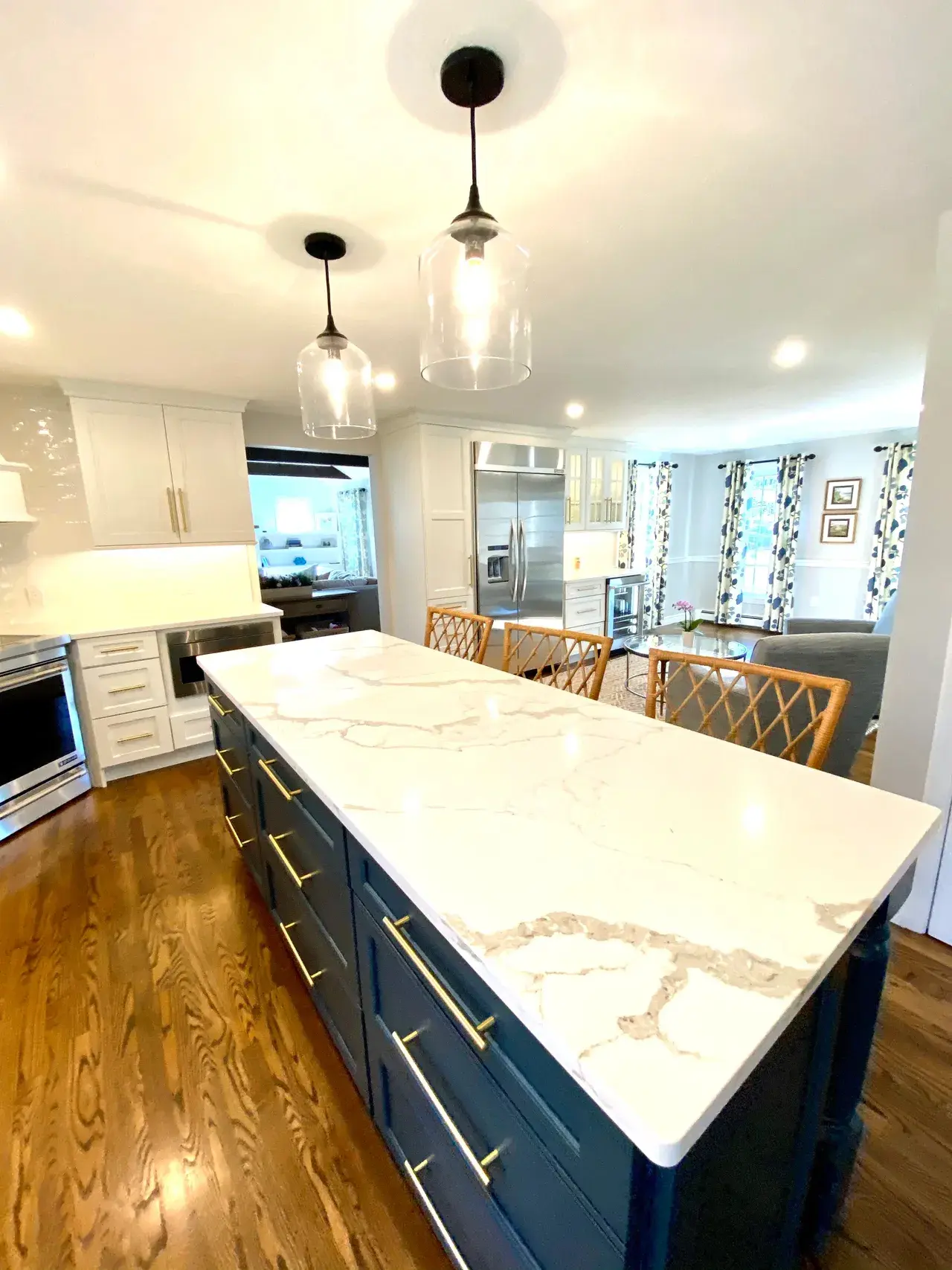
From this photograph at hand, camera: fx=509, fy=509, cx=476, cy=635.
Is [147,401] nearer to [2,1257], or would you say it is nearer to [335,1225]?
[2,1257]

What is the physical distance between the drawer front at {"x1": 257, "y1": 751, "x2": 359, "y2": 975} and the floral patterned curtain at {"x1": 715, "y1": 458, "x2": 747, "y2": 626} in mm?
6635

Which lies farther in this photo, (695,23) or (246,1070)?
(246,1070)

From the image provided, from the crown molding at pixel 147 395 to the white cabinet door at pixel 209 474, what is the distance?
0.12 ft

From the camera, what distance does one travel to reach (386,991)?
961 mm

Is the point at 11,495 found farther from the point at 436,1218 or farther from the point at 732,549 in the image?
the point at 732,549

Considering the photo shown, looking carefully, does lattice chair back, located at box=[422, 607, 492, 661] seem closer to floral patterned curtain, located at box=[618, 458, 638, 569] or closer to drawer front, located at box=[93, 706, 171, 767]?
drawer front, located at box=[93, 706, 171, 767]

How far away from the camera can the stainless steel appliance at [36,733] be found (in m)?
2.45

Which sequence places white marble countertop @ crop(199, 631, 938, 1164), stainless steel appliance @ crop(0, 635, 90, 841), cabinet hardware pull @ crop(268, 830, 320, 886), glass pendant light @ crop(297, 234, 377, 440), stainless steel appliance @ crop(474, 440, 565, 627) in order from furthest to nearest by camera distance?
stainless steel appliance @ crop(474, 440, 565, 627) → stainless steel appliance @ crop(0, 635, 90, 841) → glass pendant light @ crop(297, 234, 377, 440) → cabinet hardware pull @ crop(268, 830, 320, 886) → white marble countertop @ crop(199, 631, 938, 1164)

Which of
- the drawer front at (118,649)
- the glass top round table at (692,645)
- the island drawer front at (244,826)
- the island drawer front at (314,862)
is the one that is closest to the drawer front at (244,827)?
the island drawer front at (244,826)

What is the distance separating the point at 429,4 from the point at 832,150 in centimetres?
105

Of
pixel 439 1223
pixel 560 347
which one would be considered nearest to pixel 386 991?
pixel 439 1223

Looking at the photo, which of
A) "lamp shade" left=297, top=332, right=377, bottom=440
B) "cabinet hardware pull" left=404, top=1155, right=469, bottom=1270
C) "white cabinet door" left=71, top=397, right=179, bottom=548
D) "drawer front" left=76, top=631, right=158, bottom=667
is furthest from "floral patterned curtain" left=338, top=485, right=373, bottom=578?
"cabinet hardware pull" left=404, top=1155, right=469, bottom=1270

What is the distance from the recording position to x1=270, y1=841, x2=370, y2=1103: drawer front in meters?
1.16

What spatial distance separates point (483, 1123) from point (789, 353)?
3.48 metres
